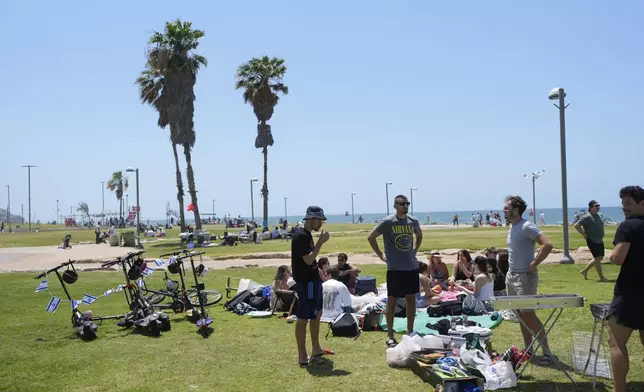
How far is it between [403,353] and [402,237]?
168 cm

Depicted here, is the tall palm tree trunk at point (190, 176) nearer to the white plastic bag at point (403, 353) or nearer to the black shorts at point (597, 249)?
the black shorts at point (597, 249)

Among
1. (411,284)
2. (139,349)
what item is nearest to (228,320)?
(139,349)

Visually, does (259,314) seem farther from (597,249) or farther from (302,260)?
(597,249)

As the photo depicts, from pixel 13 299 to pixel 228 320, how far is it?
6337mm

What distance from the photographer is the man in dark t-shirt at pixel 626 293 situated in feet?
16.1

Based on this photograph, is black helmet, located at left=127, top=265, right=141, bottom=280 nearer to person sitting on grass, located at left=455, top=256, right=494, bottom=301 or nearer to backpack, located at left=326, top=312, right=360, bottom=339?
backpack, located at left=326, top=312, right=360, bottom=339

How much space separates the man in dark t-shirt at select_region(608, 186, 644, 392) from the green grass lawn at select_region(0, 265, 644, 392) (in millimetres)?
773

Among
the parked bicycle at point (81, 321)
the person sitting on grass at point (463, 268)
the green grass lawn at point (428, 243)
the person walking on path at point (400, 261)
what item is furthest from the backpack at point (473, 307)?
the green grass lawn at point (428, 243)

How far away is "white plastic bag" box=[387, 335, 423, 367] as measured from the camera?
6.51m

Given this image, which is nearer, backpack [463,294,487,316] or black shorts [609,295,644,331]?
black shorts [609,295,644,331]

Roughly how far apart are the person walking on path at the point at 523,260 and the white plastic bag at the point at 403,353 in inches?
50.6

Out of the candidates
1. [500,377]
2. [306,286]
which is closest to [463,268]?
[306,286]

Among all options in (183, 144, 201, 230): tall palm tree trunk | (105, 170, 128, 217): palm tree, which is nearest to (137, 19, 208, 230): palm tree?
(183, 144, 201, 230): tall palm tree trunk

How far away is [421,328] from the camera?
872 cm
